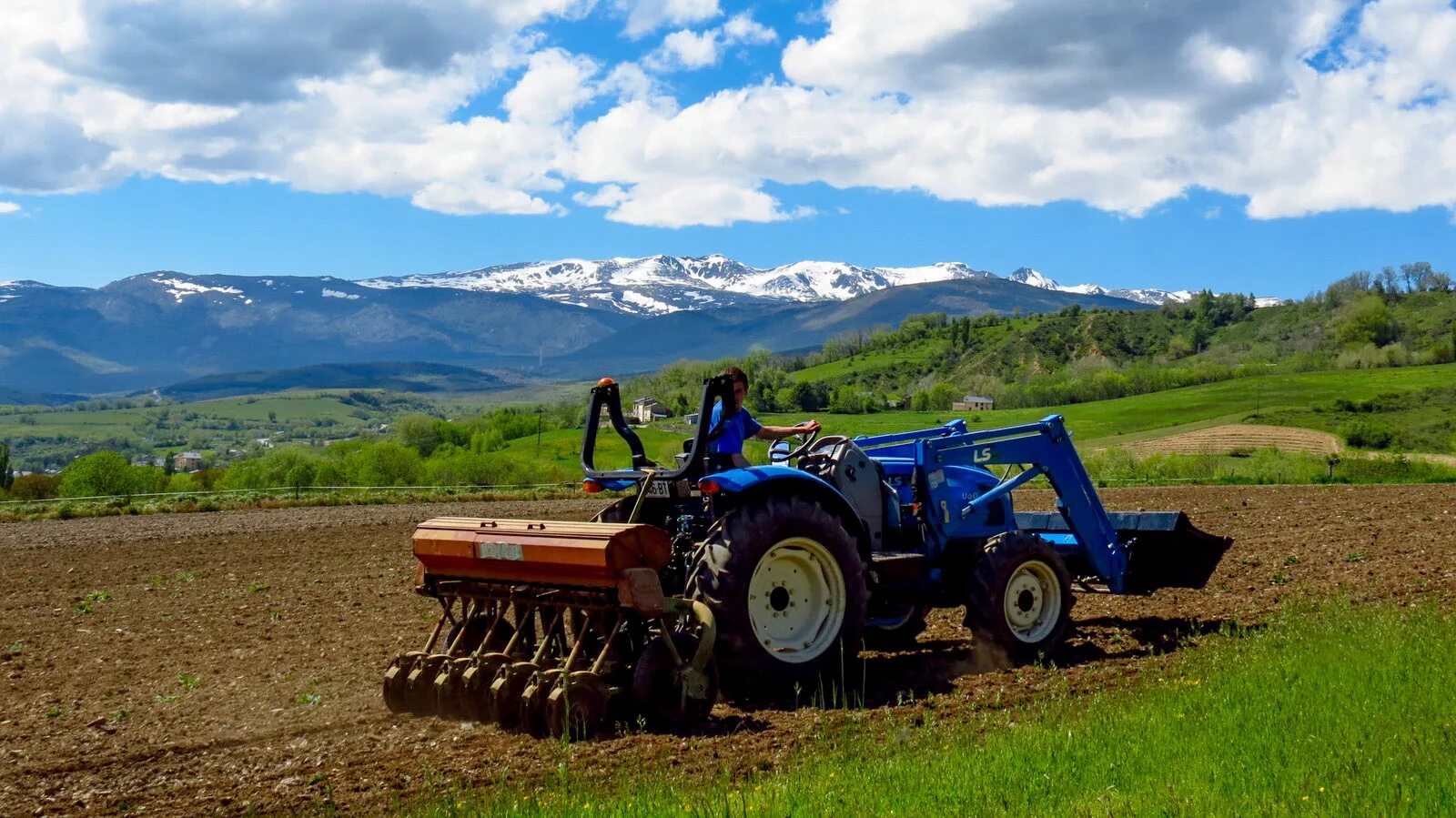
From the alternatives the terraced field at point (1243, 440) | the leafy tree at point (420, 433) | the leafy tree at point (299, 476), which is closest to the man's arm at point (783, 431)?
the leafy tree at point (299, 476)

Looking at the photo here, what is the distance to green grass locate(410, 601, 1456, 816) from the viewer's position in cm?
629

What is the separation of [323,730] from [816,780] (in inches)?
157

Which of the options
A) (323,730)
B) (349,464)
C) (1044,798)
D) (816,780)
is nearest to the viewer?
(1044,798)

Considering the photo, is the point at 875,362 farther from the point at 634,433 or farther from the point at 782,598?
the point at 782,598

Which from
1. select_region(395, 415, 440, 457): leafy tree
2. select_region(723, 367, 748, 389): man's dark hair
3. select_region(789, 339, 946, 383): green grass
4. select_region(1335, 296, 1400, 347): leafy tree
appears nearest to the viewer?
select_region(723, 367, 748, 389): man's dark hair

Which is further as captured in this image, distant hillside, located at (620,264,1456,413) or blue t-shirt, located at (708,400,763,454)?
distant hillside, located at (620,264,1456,413)

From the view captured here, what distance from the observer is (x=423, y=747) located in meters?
8.27

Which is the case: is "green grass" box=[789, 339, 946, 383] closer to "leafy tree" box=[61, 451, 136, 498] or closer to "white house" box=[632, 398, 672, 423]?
"leafy tree" box=[61, 451, 136, 498]

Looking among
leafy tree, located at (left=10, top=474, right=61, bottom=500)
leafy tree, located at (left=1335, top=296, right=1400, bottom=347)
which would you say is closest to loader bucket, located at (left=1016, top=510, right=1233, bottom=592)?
leafy tree, located at (left=10, top=474, right=61, bottom=500)

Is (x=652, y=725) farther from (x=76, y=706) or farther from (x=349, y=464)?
(x=349, y=464)

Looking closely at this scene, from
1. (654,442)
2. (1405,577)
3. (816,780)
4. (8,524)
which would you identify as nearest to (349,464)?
(8,524)

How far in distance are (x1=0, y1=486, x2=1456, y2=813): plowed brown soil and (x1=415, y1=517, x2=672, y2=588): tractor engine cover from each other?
1.12 metres

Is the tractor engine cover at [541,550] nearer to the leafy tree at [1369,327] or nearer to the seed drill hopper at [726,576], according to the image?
the seed drill hopper at [726,576]

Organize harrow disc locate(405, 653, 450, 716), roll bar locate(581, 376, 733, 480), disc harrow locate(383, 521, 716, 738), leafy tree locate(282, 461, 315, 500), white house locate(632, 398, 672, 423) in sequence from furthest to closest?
leafy tree locate(282, 461, 315, 500) < white house locate(632, 398, 672, 423) < roll bar locate(581, 376, 733, 480) < harrow disc locate(405, 653, 450, 716) < disc harrow locate(383, 521, 716, 738)
